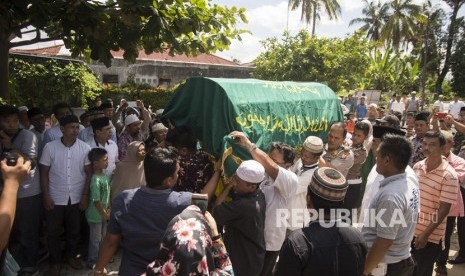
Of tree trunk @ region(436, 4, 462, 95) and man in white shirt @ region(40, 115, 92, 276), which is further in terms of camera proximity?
tree trunk @ region(436, 4, 462, 95)

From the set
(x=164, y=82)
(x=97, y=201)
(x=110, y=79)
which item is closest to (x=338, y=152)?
(x=97, y=201)

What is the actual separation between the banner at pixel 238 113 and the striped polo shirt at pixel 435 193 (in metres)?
1.45

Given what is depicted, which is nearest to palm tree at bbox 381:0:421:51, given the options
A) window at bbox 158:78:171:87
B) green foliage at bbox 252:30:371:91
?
green foliage at bbox 252:30:371:91

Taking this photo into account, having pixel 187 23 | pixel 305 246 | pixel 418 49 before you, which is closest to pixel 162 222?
pixel 305 246

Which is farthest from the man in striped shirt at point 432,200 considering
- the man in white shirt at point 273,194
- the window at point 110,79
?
the window at point 110,79

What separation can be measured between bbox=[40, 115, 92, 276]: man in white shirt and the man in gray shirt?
2.85 meters

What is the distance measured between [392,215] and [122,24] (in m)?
3.26

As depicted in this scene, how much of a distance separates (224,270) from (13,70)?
8.28 metres

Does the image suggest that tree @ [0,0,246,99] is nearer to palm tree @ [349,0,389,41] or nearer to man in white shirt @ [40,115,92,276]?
man in white shirt @ [40,115,92,276]

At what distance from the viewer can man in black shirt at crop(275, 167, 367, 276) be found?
1.90m

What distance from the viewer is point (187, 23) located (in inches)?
152

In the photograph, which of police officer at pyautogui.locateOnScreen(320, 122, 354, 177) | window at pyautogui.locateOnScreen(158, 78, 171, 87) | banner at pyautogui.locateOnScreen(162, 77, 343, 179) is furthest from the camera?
window at pyautogui.locateOnScreen(158, 78, 171, 87)

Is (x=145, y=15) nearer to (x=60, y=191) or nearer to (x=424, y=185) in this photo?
(x=60, y=191)

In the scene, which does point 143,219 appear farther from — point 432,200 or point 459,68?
point 459,68
